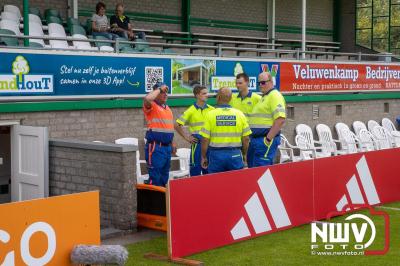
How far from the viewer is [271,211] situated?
30.7 ft

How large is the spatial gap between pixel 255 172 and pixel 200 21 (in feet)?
45.2

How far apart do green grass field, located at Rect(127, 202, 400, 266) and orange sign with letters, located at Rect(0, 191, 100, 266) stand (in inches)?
42.9

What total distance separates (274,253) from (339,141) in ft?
31.0

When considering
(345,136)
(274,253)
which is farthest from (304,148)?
(274,253)

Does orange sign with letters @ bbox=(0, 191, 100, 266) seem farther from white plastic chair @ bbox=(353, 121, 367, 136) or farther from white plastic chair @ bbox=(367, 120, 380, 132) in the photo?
white plastic chair @ bbox=(367, 120, 380, 132)

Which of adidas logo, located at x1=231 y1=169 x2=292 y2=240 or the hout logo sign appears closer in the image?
adidas logo, located at x1=231 y1=169 x2=292 y2=240

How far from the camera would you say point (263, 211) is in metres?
9.23

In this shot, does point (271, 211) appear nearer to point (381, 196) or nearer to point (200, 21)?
point (381, 196)

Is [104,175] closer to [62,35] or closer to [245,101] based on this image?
[245,101]

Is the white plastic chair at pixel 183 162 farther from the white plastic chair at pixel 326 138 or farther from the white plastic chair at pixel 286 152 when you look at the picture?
the white plastic chair at pixel 326 138

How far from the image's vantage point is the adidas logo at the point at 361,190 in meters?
10.7

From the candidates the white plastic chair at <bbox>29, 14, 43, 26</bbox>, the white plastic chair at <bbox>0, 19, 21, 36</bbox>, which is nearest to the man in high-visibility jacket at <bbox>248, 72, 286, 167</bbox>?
the white plastic chair at <bbox>0, 19, 21, 36</bbox>

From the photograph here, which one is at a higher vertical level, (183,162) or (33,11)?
(33,11)

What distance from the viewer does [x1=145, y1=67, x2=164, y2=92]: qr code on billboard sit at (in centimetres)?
1296
